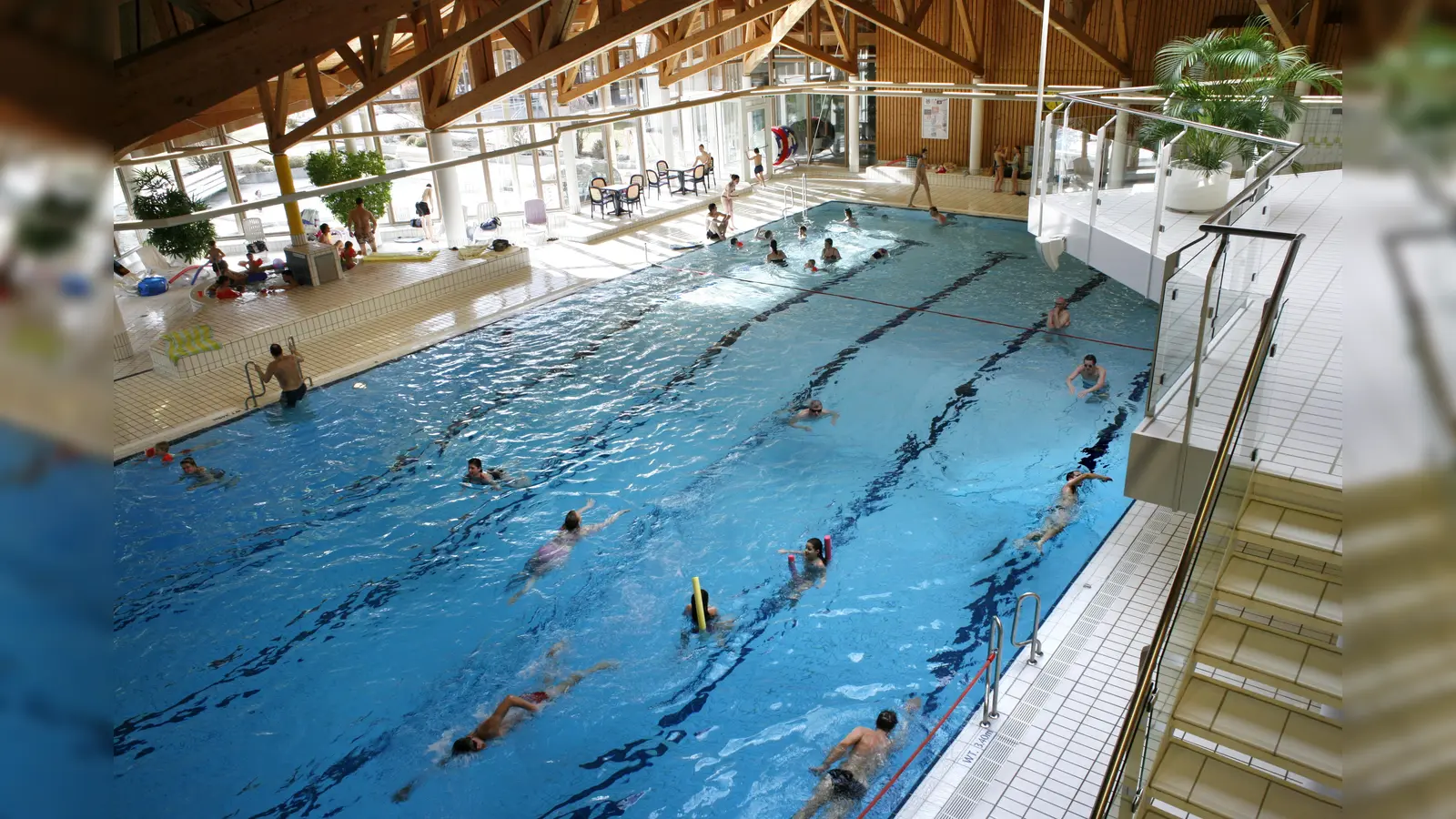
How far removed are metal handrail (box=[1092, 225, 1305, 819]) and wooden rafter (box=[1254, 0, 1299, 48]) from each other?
35.5 feet

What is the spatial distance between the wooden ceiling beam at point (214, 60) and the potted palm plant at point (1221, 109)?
6339mm

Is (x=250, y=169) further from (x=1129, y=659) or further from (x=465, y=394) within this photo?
(x=1129, y=659)

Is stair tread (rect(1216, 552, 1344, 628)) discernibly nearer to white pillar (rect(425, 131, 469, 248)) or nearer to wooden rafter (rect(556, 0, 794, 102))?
wooden rafter (rect(556, 0, 794, 102))

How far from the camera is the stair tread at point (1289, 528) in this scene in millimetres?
4488

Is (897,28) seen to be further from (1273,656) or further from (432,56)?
(1273,656)

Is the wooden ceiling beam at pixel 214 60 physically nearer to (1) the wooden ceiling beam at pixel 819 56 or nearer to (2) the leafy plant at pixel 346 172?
(2) the leafy plant at pixel 346 172

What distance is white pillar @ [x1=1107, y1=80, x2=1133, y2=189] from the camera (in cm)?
855

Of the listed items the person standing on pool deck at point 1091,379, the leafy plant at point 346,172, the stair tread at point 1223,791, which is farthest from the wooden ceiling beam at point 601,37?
the stair tread at point 1223,791

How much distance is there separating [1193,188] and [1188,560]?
17.5 feet

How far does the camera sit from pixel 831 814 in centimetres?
572

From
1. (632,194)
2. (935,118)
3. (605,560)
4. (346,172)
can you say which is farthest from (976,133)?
(605,560)

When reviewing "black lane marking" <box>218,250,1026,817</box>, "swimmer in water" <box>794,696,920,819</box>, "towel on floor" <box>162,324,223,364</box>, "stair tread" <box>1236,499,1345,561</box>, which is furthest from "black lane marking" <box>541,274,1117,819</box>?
"towel on floor" <box>162,324,223,364</box>

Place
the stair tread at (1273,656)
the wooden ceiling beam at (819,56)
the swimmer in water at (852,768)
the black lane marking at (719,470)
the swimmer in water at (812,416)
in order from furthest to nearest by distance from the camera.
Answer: the wooden ceiling beam at (819,56), the swimmer in water at (812,416), the black lane marking at (719,470), the swimmer in water at (852,768), the stair tread at (1273,656)

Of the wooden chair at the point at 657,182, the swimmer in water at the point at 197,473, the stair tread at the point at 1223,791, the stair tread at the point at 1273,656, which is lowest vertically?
the swimmer in water at the point at 197,473
